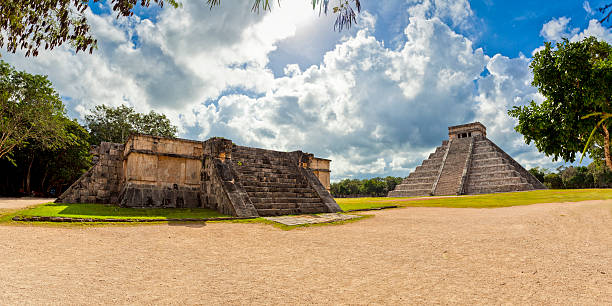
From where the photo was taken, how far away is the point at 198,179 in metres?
12.5

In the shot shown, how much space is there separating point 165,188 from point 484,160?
41.4 m

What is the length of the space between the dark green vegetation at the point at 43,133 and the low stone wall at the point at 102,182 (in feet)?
6.94

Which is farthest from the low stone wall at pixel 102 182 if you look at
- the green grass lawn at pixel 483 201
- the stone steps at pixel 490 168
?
the stone steps at pixel 490 168

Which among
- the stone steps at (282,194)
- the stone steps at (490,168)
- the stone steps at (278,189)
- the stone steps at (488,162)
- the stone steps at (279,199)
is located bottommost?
the stone steps at (279,199)

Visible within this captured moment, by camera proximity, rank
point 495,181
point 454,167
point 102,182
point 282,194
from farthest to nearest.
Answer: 1. point 454,167
2. point 495,181
3. point 102,182
4. point 282,194

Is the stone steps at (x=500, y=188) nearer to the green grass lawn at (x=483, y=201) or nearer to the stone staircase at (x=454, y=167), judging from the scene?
the stone staircase at (x=454, y=167)

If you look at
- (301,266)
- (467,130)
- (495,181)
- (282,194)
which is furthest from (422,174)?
(301,266)

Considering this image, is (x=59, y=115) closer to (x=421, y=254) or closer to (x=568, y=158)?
(x=421, y=254)

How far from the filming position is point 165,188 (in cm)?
1171

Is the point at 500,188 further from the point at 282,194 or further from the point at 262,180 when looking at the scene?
the point at 262,180

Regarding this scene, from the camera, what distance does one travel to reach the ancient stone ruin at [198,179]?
1056 centimetres

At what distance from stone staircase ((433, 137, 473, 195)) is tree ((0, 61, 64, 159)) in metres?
36.3

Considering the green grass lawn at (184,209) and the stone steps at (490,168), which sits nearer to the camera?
the green grass lawn at (184,209)

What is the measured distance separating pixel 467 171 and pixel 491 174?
3.00m
